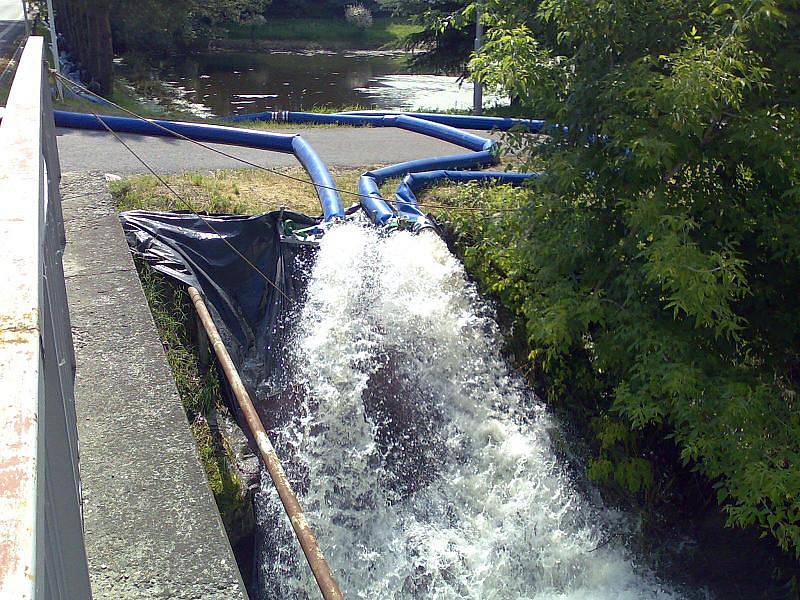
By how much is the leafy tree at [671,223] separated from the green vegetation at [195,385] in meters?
2.62

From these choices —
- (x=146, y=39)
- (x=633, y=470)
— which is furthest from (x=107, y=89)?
(x=633, y=470)

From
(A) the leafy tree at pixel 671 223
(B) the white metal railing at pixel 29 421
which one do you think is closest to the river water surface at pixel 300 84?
(A) the leafy tree at pixel 671 223

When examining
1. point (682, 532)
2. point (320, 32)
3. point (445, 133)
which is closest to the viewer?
point (682, 532)

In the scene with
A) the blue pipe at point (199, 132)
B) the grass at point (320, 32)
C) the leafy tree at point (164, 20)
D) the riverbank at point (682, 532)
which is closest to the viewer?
the riverbank at point (682, 532)

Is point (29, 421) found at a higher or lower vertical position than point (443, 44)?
lower

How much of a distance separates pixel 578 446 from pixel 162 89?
23427 mm

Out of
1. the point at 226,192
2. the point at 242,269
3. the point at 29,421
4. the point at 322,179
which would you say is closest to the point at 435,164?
the point at 322,179

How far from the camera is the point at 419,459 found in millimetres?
6605

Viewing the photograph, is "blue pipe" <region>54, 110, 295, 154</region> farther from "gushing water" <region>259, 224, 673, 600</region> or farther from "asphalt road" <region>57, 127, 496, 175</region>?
"gushing water" <region>259, 224, 673, 600</region>

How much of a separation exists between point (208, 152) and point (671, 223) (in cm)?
715

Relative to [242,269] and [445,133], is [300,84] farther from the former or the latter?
[242,269]

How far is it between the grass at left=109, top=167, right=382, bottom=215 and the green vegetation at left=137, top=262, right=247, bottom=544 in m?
1.48

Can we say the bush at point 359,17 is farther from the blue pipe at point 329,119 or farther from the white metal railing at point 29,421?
the white metal railing at point 29,421

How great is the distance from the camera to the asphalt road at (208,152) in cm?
949
